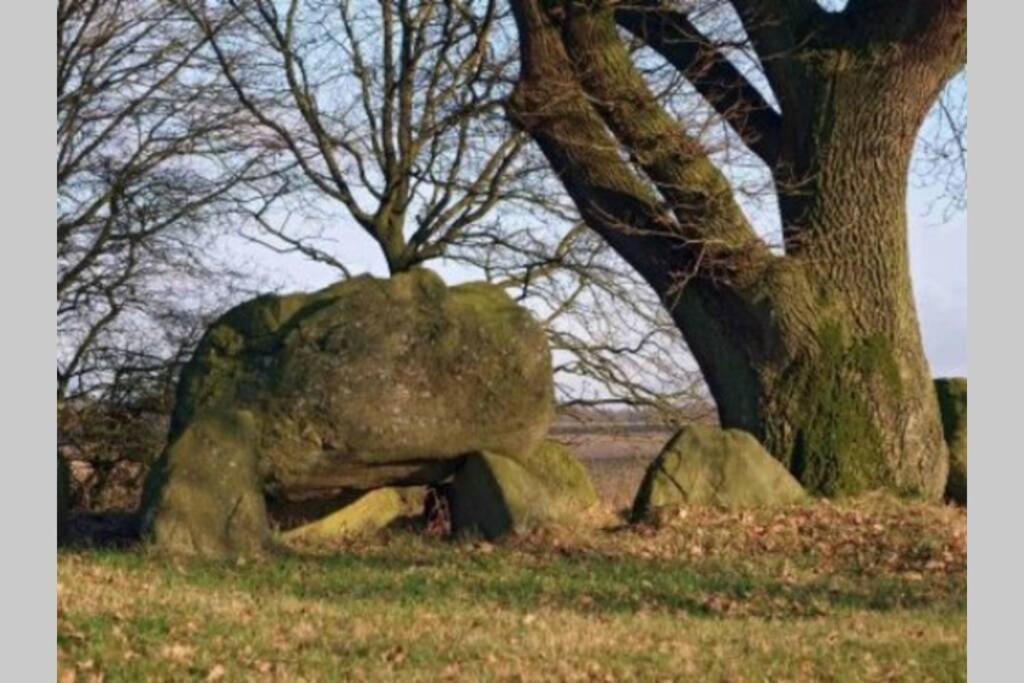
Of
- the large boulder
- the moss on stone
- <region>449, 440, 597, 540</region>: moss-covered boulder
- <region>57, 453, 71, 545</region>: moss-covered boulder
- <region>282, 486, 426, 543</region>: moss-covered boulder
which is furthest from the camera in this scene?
<region>282, 486, 426, 543</region>: moss-covered boulder

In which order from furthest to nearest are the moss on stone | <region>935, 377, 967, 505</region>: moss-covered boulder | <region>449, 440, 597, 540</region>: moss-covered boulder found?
1. <region>935, 377, 967, 505</region>: moss-covered boulder
2. <region>449, 440, 597, 540</region>: moss-covered boulder
3. the moss on stone

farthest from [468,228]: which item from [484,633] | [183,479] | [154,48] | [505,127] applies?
[484,633]

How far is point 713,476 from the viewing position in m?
15.2

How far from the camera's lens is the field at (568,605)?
9008 mm

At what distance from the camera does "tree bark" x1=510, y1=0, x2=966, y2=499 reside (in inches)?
637

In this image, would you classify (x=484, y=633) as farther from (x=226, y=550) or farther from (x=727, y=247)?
(x=727, y=247)

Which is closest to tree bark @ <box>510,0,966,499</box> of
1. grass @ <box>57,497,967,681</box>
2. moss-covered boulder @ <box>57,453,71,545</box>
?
grass @ <box>57,497,967,681</box>

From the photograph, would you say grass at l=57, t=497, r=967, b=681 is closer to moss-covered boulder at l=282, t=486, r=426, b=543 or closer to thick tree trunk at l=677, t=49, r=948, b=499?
moss-covered boulder at l=282, t=486, r=426, b=543

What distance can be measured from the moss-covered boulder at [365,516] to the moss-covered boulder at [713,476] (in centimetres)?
229

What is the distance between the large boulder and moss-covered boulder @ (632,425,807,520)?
3.75 feet

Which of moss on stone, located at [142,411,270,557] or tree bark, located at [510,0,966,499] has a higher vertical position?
tree bark, located at [510,0,966,499]

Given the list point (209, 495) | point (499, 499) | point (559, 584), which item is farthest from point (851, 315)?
point (209, 495)

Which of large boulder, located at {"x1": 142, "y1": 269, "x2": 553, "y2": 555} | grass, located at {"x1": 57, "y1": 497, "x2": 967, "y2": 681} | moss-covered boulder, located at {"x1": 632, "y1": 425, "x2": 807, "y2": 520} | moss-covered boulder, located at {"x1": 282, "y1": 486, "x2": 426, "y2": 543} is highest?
large boulder, located at {"x1": 142, "y1": 269, "x2": 553, "y2": 555}

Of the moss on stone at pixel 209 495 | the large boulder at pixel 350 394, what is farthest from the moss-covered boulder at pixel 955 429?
the moss on stone at pixel 209 495
